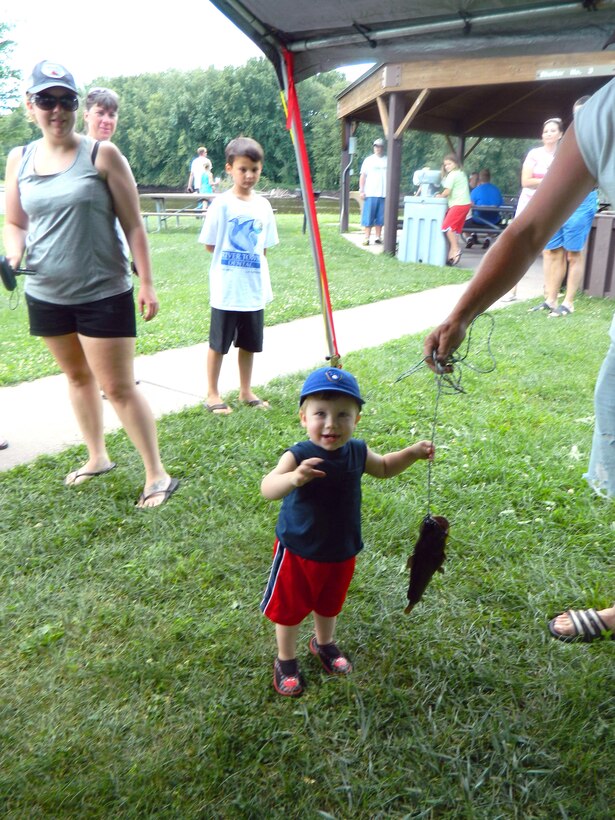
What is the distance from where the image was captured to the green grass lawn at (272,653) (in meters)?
1.87

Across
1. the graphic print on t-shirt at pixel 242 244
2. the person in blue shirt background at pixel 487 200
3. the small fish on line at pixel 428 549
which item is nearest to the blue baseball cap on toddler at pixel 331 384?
the small fish on line at pixel 428 549

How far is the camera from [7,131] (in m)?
28.1

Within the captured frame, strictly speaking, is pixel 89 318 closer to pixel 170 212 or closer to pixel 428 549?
pixel 428 549

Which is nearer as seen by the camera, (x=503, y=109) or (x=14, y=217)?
(x=14, y=217)

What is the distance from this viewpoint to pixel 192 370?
5.66 m

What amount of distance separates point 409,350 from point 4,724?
4697 millimetres

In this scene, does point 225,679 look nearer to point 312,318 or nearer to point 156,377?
point 156,377

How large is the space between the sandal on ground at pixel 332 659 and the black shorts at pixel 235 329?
2.60 metres

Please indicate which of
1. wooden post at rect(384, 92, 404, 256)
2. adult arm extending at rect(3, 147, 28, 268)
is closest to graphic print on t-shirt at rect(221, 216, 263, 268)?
adult arm extending at rect(3, 147, 28, 268)

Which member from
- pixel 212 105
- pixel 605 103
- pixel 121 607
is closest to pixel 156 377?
pixel 121 607

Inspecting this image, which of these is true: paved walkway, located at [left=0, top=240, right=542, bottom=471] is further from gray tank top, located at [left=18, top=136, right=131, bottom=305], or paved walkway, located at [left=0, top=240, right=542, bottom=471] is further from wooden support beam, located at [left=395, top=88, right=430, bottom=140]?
wooden support beam, located at [left=395, top=88, right=430, bottom=140]

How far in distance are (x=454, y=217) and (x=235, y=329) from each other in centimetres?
785

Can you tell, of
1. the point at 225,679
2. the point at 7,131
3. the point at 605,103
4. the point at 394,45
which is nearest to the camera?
the point at 605,103

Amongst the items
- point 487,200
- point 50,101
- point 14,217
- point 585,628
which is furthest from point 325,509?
point 487,200
